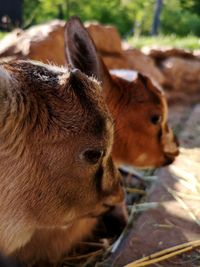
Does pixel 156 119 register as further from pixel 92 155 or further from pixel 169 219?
pixel 92 155

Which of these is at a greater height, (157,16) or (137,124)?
(137,124)

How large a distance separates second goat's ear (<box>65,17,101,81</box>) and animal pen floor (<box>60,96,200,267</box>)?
1030mm

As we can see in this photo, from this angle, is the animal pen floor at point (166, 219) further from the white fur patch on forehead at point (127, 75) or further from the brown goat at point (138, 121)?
the white fur patch on forehead at point (127, 75)

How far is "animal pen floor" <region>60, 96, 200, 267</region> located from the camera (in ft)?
9.93

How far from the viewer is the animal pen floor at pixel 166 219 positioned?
3.03m

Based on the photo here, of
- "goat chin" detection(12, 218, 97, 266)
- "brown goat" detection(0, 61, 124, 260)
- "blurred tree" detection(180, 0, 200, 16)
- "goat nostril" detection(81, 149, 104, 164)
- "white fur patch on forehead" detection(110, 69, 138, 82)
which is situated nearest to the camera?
"brown goat" detection(0, 61, 124, 260)

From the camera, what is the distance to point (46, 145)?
2.17 metres

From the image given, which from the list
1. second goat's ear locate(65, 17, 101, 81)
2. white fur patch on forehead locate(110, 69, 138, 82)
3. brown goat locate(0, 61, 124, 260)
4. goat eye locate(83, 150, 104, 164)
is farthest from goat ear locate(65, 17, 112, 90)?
goat eye locate(83, 150, 104, 164)

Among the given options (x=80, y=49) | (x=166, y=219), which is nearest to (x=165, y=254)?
(x=166, y=219)

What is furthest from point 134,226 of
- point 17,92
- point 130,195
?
point 17,92

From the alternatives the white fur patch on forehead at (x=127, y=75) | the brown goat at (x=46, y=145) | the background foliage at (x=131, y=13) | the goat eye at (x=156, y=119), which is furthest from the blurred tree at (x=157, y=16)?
the brown goat at (x=46, y=145)

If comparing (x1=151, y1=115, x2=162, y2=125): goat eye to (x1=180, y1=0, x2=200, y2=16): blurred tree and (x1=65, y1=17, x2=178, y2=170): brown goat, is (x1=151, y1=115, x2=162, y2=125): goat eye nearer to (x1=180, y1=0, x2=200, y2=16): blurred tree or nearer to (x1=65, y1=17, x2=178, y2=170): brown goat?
Answer: (x1=65, y1=17, x2=178, y2=170): brown goat

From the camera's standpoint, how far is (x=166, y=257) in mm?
2930

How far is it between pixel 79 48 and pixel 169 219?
4.12 feet
